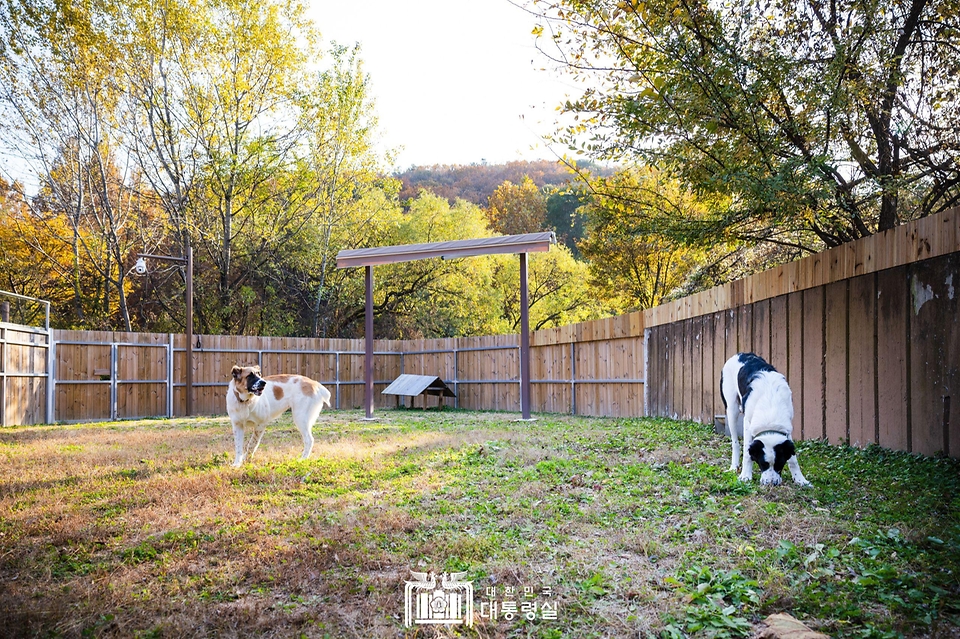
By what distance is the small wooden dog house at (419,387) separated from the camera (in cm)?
1789

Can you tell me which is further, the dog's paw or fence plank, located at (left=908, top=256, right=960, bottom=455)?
fence plank, located at (left=908, top=256, right=960, bottom=455)

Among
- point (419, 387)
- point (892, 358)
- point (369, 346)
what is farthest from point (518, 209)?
point (892, 358)

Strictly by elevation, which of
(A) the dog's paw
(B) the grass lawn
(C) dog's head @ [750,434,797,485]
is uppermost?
(C) dog's head @ [750,434,797,485]

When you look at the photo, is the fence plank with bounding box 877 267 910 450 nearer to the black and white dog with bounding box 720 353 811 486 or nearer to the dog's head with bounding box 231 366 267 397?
the black and white dog with bounding box 720 353 811 486

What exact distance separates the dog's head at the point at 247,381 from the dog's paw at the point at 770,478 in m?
5.23

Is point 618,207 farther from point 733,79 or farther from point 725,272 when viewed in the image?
point 725,272

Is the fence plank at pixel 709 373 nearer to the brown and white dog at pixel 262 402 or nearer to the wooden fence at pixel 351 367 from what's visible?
the wooden fence at pixel 351 367

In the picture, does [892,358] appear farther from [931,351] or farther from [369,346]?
[369,346]

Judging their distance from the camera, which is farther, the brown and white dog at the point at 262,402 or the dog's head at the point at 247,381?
the brown and white dog at the point at 262,402

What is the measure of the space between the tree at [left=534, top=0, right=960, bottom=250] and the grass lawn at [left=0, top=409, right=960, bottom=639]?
281cm

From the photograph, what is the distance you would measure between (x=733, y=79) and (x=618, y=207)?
7.52ft

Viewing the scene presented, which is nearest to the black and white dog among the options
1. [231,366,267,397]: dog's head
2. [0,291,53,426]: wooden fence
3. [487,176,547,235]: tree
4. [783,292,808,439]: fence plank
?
[783,292,808,439]: fence plank

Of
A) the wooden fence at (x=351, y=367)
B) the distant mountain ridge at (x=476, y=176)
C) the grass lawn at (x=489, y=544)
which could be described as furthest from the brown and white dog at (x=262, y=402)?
the distant mountain ridge at (x=476, y=176)

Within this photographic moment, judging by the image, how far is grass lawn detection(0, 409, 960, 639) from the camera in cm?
305
